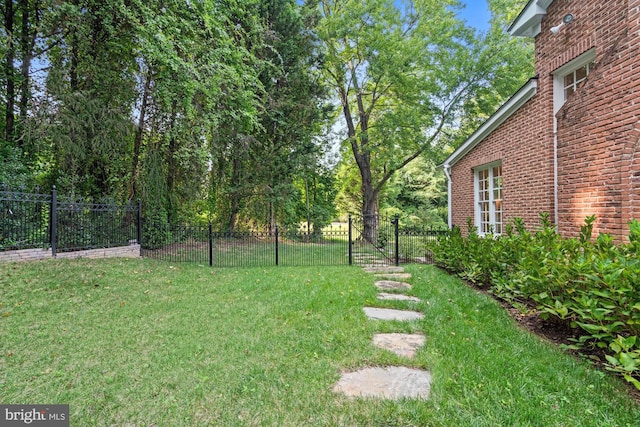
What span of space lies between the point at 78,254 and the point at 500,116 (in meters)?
9.91

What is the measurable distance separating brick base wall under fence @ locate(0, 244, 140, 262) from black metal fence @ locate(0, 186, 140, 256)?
16 centimetres

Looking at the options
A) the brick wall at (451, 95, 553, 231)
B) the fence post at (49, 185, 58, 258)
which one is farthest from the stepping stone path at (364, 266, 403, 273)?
the fence post at (49, 185, 58, 258)

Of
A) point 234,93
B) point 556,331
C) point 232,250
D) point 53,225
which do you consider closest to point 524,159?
point 556,331

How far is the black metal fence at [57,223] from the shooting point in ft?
20.7

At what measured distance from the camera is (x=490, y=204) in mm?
7184

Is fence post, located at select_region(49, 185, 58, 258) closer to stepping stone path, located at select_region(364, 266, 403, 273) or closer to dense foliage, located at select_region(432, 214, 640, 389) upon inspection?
stepping stone path, located at select_region(364, 266, 403, 273)

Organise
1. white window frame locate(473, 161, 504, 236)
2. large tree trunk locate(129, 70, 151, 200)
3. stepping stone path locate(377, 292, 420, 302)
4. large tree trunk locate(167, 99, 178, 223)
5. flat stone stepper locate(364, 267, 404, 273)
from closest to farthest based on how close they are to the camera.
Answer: stepping stone path locate(377, 292, 420, 302) → white window frame locate(473, 161, 504, 236) → flat stone stepper locate(364, 267, 404, 273) → large tree trunk locate(129, 70, 151, 200) → large tree trunk locate(167, 99, 178, 223)

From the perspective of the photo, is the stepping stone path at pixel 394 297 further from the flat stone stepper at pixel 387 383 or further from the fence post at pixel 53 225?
the fence post at pixel 53 225

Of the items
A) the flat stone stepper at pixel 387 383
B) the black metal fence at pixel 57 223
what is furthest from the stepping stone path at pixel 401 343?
the black metal fence at pixel 57 223

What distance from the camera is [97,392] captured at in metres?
2.16

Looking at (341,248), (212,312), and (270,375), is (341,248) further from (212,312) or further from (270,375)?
(270,375)

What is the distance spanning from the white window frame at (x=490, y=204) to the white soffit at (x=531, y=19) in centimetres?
251

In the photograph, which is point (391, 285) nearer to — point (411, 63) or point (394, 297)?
point (394, 297)

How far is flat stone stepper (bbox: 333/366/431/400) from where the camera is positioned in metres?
2.11
